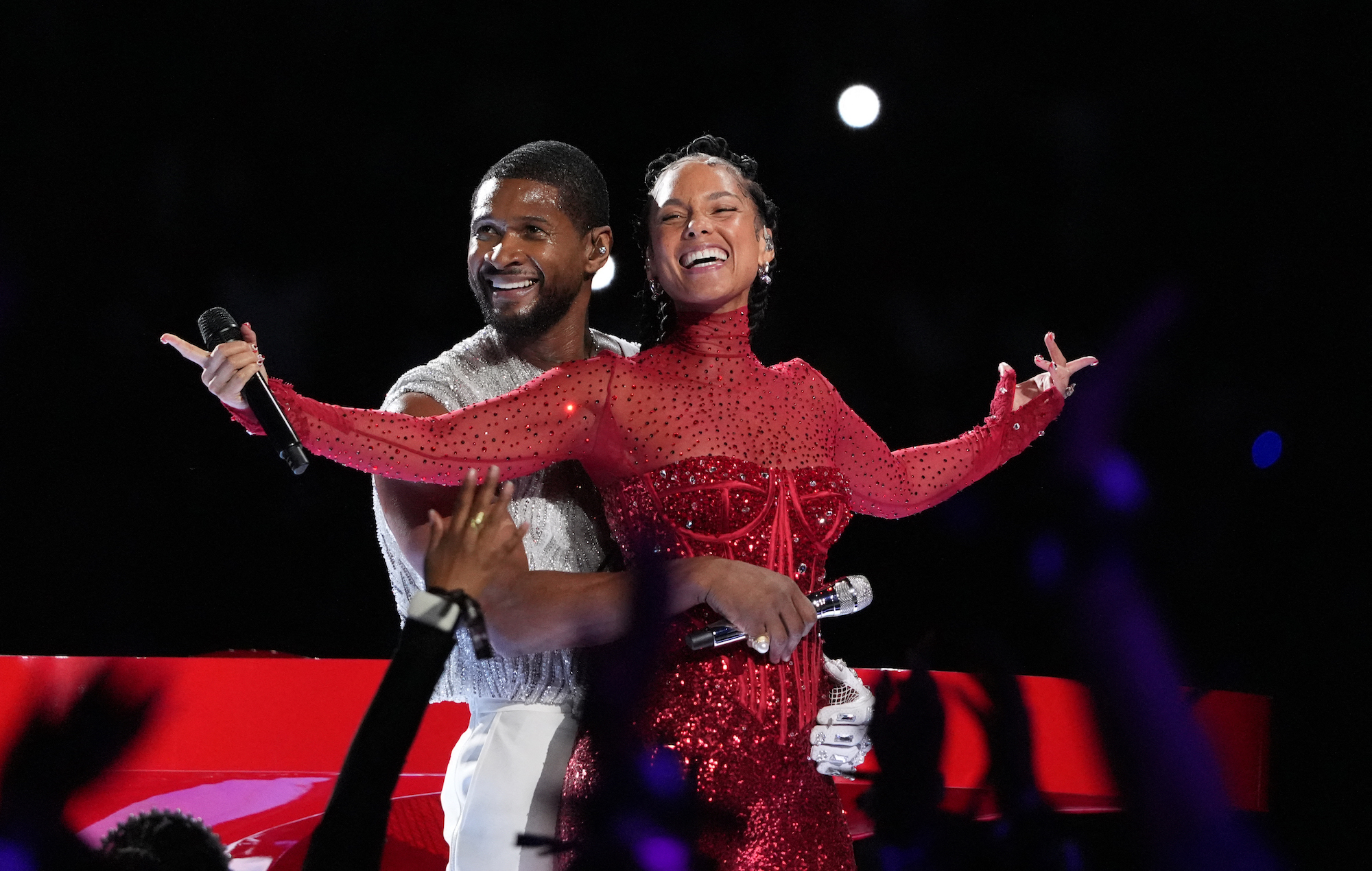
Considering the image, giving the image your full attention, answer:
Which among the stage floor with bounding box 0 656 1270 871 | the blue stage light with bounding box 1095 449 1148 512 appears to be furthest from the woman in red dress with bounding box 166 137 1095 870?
the blue stage light with bounding box 1095 449 1148 512

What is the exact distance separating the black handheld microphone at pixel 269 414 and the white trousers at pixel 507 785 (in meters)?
0.53

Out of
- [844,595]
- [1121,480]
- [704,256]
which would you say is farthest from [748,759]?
[1121,480]

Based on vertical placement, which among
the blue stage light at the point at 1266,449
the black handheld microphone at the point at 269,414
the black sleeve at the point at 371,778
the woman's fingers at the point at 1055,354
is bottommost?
the black sleeve at the point at 371,778

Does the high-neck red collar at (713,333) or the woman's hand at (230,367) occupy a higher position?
the high-neck red collar at (713,333)

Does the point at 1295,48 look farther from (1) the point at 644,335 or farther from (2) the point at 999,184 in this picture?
(1) the point at 644,335

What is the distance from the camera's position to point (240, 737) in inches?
84.0

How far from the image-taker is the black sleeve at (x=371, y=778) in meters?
0.98

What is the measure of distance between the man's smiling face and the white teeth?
0.25 metres

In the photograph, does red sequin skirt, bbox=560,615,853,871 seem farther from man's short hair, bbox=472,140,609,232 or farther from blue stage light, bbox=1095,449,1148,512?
blue stage light, bbox=1095,449,1148,512

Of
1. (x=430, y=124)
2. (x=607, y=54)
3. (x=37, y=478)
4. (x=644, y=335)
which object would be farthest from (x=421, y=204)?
(x=644, y=335)

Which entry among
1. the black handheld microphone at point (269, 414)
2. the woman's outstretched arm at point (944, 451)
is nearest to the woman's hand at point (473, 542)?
the black handheld microphone at point (269, 414)

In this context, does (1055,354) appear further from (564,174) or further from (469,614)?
(469,614)

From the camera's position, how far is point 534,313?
5.77 feet

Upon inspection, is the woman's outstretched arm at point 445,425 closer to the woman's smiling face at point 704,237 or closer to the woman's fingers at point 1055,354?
the woman's smiling face at point 704,237
